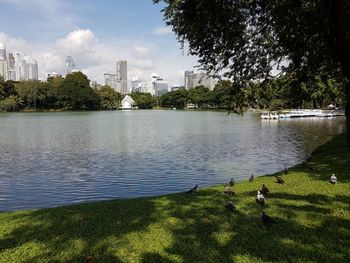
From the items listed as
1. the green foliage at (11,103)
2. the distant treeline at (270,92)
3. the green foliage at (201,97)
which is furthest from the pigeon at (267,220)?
the green foliage at (201,97)

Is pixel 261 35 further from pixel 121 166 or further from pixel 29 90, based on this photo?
pixel 29 90

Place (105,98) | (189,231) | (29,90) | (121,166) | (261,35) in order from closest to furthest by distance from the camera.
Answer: (189,231)
(261,35)
(121,166)
(29,90)
(105,98)

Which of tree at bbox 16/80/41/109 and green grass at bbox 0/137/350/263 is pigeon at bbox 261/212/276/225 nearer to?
green grass at bbox 0/137/350/263

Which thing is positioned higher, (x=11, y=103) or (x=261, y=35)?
(x=261, y=35)

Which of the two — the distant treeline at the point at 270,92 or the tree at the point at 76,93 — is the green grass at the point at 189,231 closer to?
the distant treeline at the point at 270,92

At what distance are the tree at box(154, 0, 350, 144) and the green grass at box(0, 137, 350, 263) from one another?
5451 millimetres

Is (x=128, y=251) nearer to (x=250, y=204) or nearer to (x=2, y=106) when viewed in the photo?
(x=250, y=204)

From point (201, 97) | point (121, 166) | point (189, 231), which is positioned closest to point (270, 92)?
point (121, 166)

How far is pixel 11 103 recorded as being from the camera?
5625 inches

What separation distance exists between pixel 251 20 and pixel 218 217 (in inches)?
456

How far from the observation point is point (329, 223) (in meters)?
8.79

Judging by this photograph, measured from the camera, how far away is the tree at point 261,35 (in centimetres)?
1477

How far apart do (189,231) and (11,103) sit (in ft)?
488

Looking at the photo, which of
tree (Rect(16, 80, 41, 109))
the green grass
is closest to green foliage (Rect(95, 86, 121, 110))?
tree (Rect(16, 80, 41, 109))
